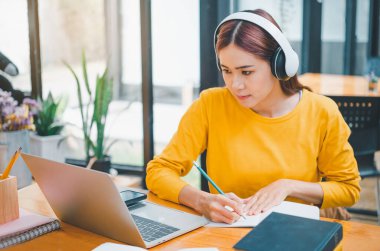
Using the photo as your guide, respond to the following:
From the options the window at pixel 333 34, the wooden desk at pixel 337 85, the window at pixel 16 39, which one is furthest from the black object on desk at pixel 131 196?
the window at pixel 333 34

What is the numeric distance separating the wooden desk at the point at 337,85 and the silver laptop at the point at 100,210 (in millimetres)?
1847

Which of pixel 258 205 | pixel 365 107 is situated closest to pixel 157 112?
pixel 365 107

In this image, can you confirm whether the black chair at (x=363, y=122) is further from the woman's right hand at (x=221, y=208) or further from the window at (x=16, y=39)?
the window at (x=16, y=39)

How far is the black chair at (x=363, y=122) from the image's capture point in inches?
104

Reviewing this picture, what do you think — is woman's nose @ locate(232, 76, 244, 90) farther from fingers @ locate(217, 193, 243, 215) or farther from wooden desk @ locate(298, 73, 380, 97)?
wooden desk @ locate(298, 73, 380, 97)

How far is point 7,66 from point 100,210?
278 centimetres

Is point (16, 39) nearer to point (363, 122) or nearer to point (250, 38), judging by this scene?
point (363, 122)

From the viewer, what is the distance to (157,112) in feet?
12.2

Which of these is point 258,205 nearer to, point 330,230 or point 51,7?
point 330,230

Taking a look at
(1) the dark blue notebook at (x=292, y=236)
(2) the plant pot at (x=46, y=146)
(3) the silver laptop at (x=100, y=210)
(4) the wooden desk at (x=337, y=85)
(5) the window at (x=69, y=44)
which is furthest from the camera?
(5) the window at (x=69, y=44)

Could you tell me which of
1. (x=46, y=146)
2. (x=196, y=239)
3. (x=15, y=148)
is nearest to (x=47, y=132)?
(x=46, y=146)

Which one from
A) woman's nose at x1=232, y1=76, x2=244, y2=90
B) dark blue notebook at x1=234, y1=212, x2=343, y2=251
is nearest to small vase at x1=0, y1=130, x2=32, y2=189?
woman's nose at x1=232, y1=76, x2=244, y2=90

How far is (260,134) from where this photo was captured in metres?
1.75

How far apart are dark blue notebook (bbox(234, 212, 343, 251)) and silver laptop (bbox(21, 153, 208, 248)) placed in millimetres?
248
